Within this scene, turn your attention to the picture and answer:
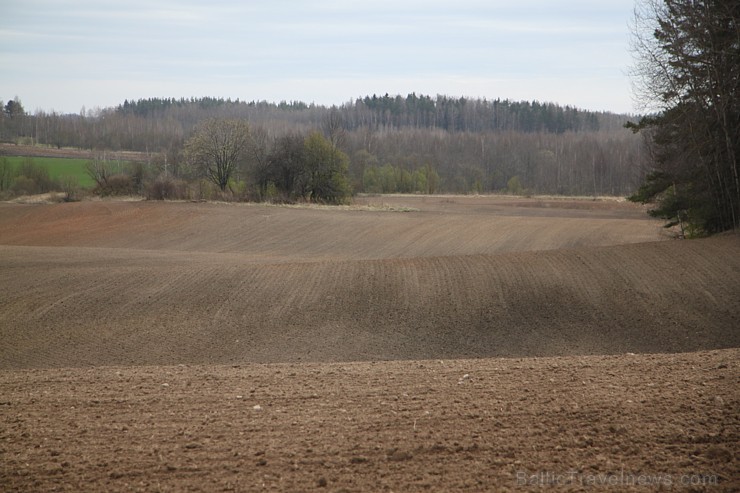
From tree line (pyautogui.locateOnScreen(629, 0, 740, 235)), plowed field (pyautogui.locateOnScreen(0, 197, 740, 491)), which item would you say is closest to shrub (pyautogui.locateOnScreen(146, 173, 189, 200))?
plowed field (pyautogui.locateOnScreen(0, 197, 740, 491))

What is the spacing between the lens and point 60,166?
8350 centimetres

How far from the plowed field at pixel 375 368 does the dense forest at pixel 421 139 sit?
115ft

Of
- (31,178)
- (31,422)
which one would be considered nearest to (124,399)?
(31,422)


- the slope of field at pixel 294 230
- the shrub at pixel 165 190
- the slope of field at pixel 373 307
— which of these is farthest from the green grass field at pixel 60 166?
the slope of field at pixel 373 307

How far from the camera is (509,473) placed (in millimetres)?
5270

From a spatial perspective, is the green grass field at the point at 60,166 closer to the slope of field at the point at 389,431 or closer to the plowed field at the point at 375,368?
the plowed field at the point at 375,368

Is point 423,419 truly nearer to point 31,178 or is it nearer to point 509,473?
point 509,473

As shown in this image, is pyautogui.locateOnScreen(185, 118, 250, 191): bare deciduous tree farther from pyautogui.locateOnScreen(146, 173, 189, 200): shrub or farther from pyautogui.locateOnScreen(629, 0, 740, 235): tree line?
pyautogui.locateOnScreen(629, 0, 740, 235): tree line

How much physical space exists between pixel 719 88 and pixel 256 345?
643 inches

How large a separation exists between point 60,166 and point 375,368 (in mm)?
84388

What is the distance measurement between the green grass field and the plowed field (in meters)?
45.6

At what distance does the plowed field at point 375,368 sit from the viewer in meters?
5.47

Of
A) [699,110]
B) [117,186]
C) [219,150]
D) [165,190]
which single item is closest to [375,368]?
[699,110]

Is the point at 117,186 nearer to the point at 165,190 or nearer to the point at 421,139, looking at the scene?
the point at 165,190
